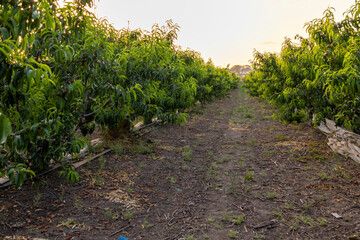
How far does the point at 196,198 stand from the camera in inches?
180

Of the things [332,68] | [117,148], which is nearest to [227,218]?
[117,148]

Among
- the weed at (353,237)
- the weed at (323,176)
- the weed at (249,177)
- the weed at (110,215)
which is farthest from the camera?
the weed at (249,177)

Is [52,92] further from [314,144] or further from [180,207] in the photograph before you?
[314,144]

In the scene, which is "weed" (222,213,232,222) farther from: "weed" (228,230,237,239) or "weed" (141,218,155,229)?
"weed" (141,218,155,229)

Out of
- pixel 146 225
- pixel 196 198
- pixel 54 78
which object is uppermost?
pixel 54 78

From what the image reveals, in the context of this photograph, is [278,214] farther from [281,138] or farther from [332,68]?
[281,138]

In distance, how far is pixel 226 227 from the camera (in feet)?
11.9

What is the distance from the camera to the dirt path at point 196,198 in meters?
3.46

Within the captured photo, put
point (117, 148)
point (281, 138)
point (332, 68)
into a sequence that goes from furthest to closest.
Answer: point (281, 138) < point (117, 148) < point (332, 68)

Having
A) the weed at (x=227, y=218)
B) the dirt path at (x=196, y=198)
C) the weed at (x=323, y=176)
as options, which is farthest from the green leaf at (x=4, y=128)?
the weed at (x=323, y=176)

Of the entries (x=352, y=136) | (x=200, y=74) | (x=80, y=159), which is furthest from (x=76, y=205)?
(x=200, y=74)

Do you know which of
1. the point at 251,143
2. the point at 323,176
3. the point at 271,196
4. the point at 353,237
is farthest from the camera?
the point at 251,143

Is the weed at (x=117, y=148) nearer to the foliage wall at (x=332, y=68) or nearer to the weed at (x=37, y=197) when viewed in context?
the weed at (x=37, y=197)

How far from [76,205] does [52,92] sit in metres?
1.72
